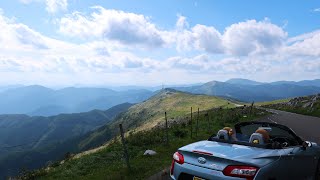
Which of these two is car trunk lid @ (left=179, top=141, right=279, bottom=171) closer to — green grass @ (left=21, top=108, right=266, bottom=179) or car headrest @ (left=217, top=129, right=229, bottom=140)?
car headrest @ (left=217, top=129, right=229, bottom=140)

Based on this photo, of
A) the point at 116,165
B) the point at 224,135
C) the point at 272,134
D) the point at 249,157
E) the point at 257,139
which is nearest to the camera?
the point at 249,157

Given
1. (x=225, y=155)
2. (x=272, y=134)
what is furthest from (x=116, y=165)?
(x=225, y=155)

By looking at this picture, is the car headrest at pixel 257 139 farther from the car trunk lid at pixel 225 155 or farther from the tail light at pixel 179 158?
the tail light at pixel 179 158

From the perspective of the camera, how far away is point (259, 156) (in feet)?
23.0

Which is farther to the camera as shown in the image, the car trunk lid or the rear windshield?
the rear windshield

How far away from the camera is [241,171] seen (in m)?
6.59

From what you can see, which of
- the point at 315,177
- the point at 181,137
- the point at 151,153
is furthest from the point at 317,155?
the point at 181,137

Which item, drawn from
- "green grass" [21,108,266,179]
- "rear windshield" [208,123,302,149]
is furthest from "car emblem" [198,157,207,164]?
"green grass" [21,108,266,179]

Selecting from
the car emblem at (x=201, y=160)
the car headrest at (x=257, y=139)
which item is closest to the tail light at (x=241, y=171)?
the car emblem at (x=201, y=160)

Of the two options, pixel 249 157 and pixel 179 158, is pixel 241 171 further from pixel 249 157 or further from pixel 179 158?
pixel 179 158

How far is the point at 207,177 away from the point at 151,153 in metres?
9.45

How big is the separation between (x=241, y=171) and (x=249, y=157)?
0.43 metres

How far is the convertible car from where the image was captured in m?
6.71

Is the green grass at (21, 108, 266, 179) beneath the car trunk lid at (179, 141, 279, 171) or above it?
beneath
